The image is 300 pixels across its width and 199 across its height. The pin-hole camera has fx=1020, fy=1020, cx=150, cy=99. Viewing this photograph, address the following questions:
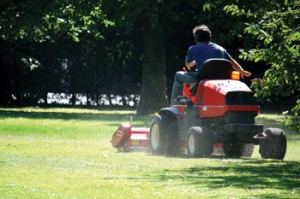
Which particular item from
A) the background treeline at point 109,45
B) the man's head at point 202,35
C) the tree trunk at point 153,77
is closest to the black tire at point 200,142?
the background treeline at point 109,45

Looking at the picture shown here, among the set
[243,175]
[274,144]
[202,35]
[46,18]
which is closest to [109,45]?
[46,18]

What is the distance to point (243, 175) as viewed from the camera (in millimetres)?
13750

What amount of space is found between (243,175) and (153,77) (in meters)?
25.7

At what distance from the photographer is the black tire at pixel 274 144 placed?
17.1 m

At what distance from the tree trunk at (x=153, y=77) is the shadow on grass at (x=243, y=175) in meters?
23.1

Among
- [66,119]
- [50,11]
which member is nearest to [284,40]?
[66,119]

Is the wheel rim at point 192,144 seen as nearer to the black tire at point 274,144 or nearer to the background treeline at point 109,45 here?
the black tire at point 274,144

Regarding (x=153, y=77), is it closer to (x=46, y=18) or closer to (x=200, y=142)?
(x=46, y=18)

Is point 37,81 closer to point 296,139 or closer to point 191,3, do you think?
point 191,3

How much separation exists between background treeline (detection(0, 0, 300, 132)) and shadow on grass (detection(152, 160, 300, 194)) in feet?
3.85

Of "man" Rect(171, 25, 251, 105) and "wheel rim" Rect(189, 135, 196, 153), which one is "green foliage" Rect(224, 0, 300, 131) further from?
"man" Rect(171, 25, 251, 105)

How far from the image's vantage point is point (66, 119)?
3272cm

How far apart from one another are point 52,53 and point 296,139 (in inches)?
1000

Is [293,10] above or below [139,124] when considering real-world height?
above
